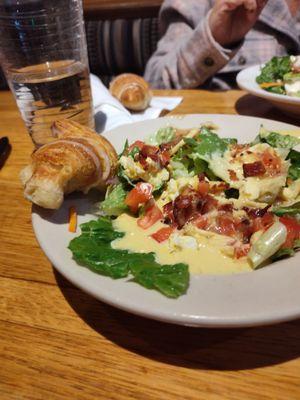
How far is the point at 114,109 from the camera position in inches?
63.3

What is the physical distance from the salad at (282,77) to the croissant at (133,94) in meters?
0.50

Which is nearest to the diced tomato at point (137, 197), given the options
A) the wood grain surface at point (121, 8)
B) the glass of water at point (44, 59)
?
the glass of water at point (44, 59)

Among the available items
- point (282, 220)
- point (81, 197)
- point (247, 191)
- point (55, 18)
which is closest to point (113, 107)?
point (55, 18)

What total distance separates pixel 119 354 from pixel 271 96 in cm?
107

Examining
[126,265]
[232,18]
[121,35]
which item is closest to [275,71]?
[232,18]

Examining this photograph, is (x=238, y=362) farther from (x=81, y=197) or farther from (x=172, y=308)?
(x=81, y=197)

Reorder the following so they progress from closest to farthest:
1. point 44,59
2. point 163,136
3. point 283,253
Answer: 1. point 283,253
2. point 163,136
3. point 44,59

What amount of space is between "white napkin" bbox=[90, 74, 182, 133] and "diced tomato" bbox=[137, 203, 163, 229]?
0.70 meters

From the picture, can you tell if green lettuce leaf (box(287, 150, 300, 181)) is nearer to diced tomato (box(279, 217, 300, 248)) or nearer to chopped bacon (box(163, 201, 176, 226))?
diced tomato (box(279, 217, 300, 248))

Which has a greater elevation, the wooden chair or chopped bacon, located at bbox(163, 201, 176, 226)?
chopped bacon, located at bbox(163, 201, 176, 226)

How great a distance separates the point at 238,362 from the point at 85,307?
32 cm

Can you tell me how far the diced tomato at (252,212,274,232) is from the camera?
80cm

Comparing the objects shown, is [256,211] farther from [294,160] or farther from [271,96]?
[271,96]

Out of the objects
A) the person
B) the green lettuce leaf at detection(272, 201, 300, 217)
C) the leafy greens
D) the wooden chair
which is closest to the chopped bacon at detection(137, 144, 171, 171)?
the green lettuce leaf at detection(272, 201, 300, 217)
